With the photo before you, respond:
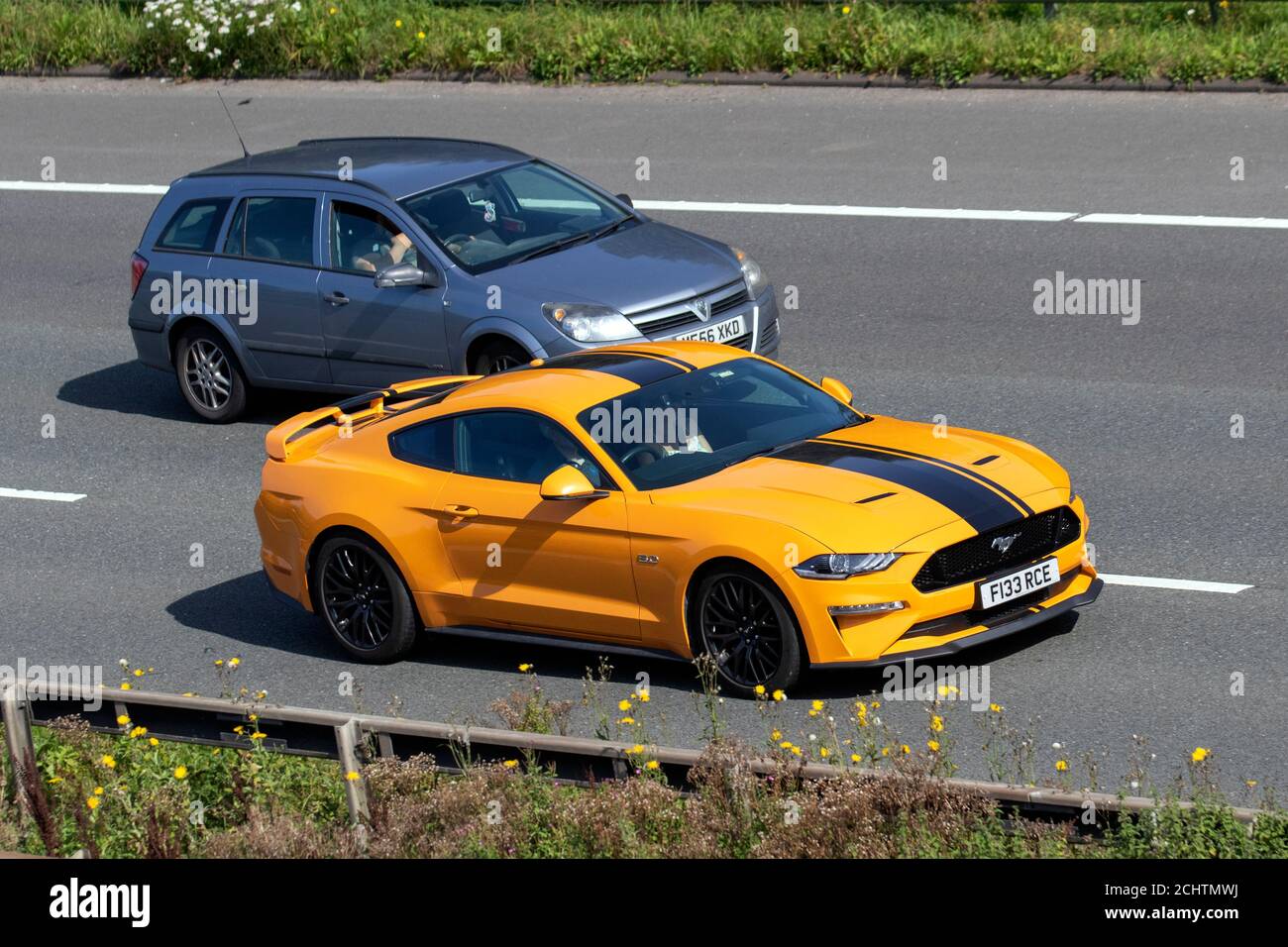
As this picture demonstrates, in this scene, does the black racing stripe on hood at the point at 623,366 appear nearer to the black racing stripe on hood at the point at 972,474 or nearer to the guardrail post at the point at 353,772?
the black racing stripe on hood at the point at 972,474

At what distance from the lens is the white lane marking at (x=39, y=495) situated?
1413cm

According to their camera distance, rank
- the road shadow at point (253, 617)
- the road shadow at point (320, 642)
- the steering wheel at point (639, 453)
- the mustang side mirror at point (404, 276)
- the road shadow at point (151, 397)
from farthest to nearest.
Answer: the road shadow at point (151, 397) → the mustang side mirror at point (404, 276) → the road shadow at point (253, 617) → the road shadow at point (320, 642) → the steering wheel at point (639, 453)

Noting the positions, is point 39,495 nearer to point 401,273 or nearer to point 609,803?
point 401,273

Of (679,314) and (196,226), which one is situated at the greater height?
(196,226)

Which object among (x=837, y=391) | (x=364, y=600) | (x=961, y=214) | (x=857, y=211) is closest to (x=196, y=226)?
(x=364, y=600)

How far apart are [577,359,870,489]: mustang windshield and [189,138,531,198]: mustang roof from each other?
4.74m

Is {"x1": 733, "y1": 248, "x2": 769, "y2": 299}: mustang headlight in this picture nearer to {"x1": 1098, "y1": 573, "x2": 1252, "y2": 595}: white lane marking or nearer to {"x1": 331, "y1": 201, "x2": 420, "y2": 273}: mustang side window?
{"x1": 331, "y1": 201, "x2": 420, "y2": 273}: mustang side window

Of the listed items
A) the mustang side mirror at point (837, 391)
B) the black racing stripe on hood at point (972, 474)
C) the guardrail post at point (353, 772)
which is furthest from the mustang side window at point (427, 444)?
the guardrail post at point (353, 772)

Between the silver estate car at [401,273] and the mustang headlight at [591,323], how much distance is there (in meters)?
0.01

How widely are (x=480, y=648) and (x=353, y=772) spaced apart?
2.71 metres

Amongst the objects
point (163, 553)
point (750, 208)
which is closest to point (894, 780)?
point (163, 553)

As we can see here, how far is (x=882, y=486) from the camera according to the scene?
9609 millimetres
